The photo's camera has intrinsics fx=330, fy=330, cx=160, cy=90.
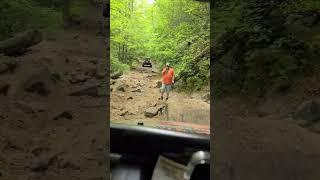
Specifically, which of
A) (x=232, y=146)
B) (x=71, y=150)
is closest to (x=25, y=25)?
(x=71, y=150)

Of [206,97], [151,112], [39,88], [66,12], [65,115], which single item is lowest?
[151,112]

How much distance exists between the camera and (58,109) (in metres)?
1.40

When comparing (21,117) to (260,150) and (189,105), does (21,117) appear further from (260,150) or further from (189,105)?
(189,105)

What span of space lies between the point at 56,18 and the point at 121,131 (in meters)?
0.89

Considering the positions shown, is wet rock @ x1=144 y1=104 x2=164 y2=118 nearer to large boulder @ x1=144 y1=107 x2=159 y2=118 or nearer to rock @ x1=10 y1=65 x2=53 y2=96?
large boulder @ x1=144 y1=107 x2=159 y2=118

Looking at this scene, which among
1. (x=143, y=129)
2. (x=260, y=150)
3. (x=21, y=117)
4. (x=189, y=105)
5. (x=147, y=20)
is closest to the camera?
(x=21, y=117)

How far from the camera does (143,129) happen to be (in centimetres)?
202

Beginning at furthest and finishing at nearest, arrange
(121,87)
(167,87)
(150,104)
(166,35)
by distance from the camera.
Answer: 1. (121,87)
2. (166,35)
3. (150,104)
4. (167,87)

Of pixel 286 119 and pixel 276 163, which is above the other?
pixel 286 119

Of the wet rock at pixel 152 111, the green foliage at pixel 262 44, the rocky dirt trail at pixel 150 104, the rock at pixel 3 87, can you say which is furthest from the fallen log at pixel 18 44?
the wet rock at pixel 152 111

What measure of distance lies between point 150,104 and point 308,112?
206 inches

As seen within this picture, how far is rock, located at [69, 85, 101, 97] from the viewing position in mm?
1429

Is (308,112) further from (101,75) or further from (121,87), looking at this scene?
(121,87)

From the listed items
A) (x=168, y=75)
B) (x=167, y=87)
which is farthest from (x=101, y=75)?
(x=167, y=87)
